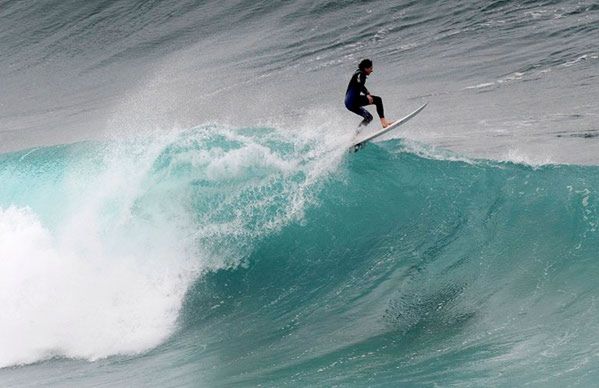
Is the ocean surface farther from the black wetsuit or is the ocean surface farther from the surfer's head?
the surfer's head

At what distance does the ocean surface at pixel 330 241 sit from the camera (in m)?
9.17

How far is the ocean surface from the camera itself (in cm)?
917

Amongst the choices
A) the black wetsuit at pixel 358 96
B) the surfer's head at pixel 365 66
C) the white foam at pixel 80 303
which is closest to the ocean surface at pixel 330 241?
the white foam at pixel 80 303

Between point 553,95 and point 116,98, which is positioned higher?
point 116,98

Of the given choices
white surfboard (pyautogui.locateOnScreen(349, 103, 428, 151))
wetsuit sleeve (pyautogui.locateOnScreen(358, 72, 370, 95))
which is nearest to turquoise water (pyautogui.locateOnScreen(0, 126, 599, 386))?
white surfboard (pyautogui.locateOnScreen(349, 103, 428, 151))

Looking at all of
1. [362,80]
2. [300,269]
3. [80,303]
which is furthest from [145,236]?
[362,80]

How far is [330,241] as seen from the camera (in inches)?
467

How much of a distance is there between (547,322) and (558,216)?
255 cm

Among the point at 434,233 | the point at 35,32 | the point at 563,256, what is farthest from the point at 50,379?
the point at 35,32

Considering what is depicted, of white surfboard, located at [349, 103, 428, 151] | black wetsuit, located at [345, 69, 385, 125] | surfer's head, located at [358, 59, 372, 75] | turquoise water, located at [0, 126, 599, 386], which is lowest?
turquoise water, located at [0, 126, 599, 386]

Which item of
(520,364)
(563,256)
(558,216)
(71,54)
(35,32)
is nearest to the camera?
(520,364)

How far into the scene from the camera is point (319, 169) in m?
12.6

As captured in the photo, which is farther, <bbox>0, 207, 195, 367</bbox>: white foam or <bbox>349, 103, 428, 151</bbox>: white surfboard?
<bbox>349, 103, 428, 151</bbox>: white surfboard

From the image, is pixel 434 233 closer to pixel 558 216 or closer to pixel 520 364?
pixel 558 216
